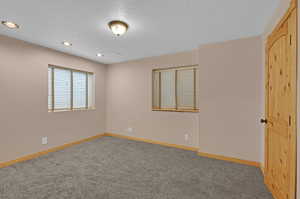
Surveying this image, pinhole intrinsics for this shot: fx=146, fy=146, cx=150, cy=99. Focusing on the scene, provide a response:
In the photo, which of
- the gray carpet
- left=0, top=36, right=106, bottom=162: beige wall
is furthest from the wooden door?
left=0, top=36, right=106, bottom=162: beige wall

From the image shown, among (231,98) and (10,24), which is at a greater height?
(10,24)

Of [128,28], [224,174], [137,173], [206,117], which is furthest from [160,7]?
[224,174]

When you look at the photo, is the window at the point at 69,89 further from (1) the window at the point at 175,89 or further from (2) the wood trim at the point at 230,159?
(2) the wood trim at the point at 230,159

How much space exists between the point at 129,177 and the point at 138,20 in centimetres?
247

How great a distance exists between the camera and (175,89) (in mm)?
3969

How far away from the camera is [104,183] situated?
2.19 m

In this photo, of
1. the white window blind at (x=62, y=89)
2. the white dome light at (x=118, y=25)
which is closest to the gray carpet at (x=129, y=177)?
the white window blind at (x=62, y=89)

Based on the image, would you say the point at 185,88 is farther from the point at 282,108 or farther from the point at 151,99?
the point at 282,108

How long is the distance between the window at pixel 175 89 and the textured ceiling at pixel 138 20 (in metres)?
0.78

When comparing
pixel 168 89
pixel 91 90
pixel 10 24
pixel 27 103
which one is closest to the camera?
pixel 10 24

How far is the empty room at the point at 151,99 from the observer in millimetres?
1855

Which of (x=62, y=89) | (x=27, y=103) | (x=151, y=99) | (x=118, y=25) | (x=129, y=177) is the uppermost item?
(x=118, y=25)

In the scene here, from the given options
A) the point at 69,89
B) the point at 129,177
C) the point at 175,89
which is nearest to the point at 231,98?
the point at 175,89

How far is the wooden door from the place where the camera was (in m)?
1.41
